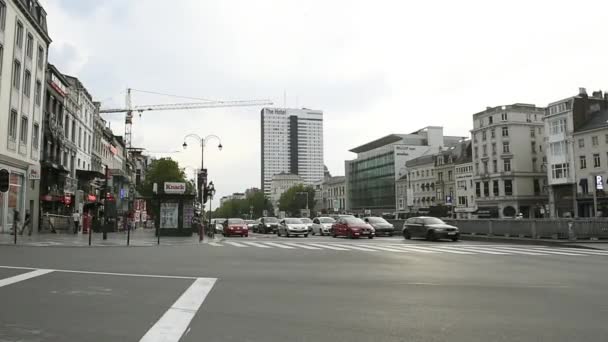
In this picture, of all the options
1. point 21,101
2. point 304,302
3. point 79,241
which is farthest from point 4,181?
point 304,302

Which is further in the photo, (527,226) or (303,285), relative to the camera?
(527,226)

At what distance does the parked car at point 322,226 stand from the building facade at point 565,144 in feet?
127

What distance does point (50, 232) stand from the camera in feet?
122

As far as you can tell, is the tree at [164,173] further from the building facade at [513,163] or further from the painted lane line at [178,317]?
the painted lane line at [178,317]

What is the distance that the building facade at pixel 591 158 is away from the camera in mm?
61062

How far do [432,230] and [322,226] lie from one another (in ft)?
45.5

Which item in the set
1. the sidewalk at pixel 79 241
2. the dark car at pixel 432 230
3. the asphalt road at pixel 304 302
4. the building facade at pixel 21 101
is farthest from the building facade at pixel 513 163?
the asphalt road at pixel 304 302

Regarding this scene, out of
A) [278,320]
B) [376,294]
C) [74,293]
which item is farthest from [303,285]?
[74,293]

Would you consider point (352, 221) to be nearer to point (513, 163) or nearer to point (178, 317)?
point (178, 317)

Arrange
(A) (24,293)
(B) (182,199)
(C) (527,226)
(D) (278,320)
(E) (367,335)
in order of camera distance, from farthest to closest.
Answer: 1. (B) (182,199)
2. (C) (527,226)
3. (A) (24,293)
4. (D) (278,320)
5. (E) (367,335)

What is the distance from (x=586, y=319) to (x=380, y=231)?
1201 inches

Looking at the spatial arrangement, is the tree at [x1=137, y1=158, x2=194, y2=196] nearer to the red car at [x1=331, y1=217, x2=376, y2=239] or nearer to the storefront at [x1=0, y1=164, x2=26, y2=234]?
the storefront at [x1=0, y1=164, x2=26, y2=234]

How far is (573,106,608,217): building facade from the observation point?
200ft

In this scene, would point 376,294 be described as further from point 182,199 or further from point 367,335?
point 182,199
